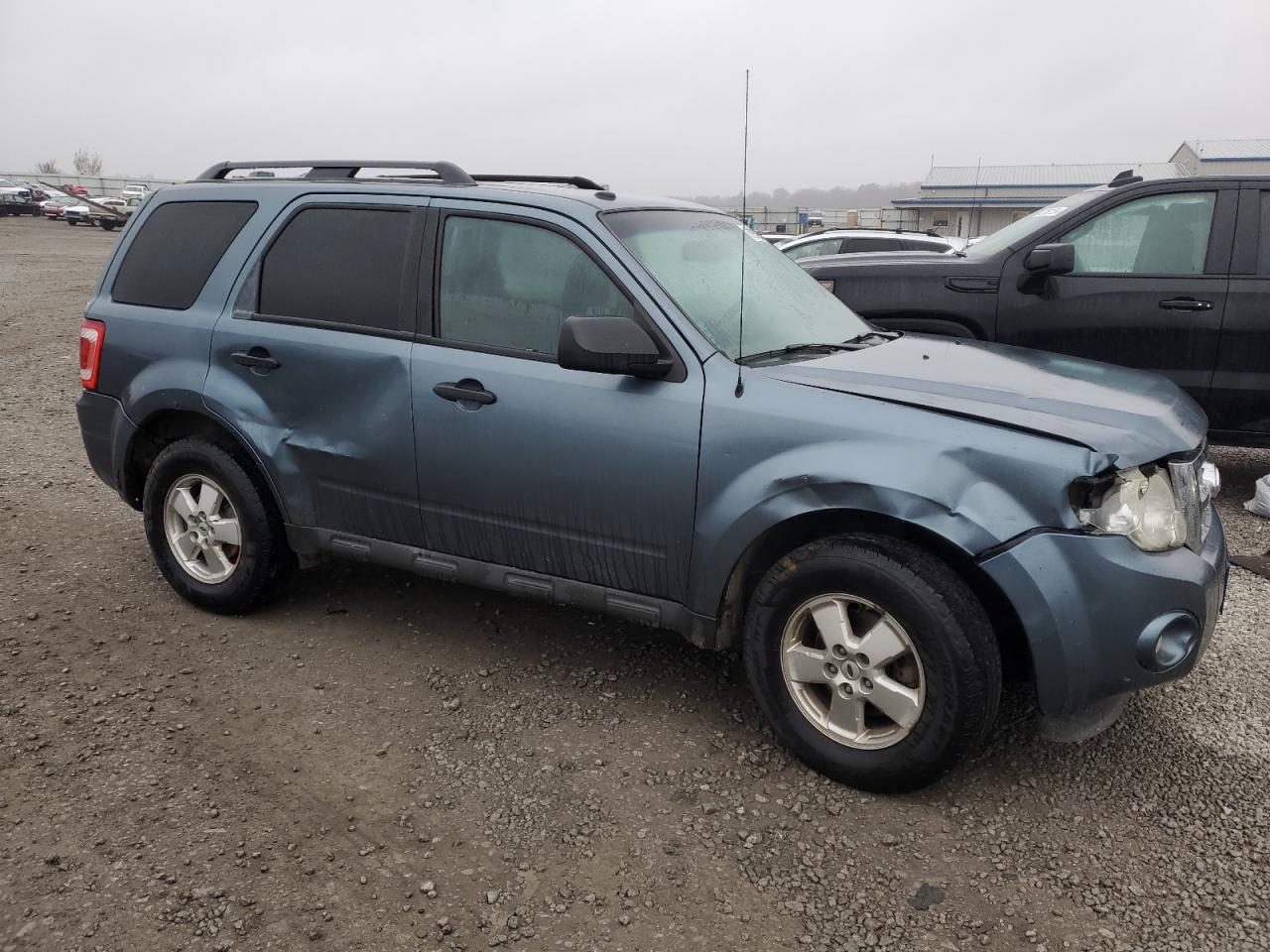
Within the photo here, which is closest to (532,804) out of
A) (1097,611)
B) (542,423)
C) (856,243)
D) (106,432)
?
(542,423)

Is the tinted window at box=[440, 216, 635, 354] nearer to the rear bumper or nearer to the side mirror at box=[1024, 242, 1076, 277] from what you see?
the rear bumper

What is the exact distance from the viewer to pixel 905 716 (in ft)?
9.60

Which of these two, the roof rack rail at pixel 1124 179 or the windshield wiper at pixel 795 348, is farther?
the roof rack rail at pixel 1124 179

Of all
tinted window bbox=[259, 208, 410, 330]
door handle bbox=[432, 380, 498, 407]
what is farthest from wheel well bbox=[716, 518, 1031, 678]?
tinted window bbox=[259, 208, 410, 330]

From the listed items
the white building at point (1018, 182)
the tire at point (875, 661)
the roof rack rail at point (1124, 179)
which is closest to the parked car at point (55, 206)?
the white building at point (1018, 182)

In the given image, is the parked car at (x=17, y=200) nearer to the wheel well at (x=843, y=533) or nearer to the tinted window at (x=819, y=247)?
the tinted window at (x=819, y=247)

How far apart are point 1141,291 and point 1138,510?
11.6ft

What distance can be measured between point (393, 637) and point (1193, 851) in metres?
2.97

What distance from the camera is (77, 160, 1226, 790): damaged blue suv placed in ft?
9.18

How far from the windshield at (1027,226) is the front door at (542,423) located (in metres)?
3.71

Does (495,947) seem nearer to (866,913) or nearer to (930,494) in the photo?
(866,913)

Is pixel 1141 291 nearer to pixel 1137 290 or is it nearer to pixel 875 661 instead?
pixel 1137 290

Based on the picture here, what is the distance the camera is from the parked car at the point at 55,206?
141ft

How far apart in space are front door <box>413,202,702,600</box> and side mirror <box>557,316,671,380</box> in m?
0.07
